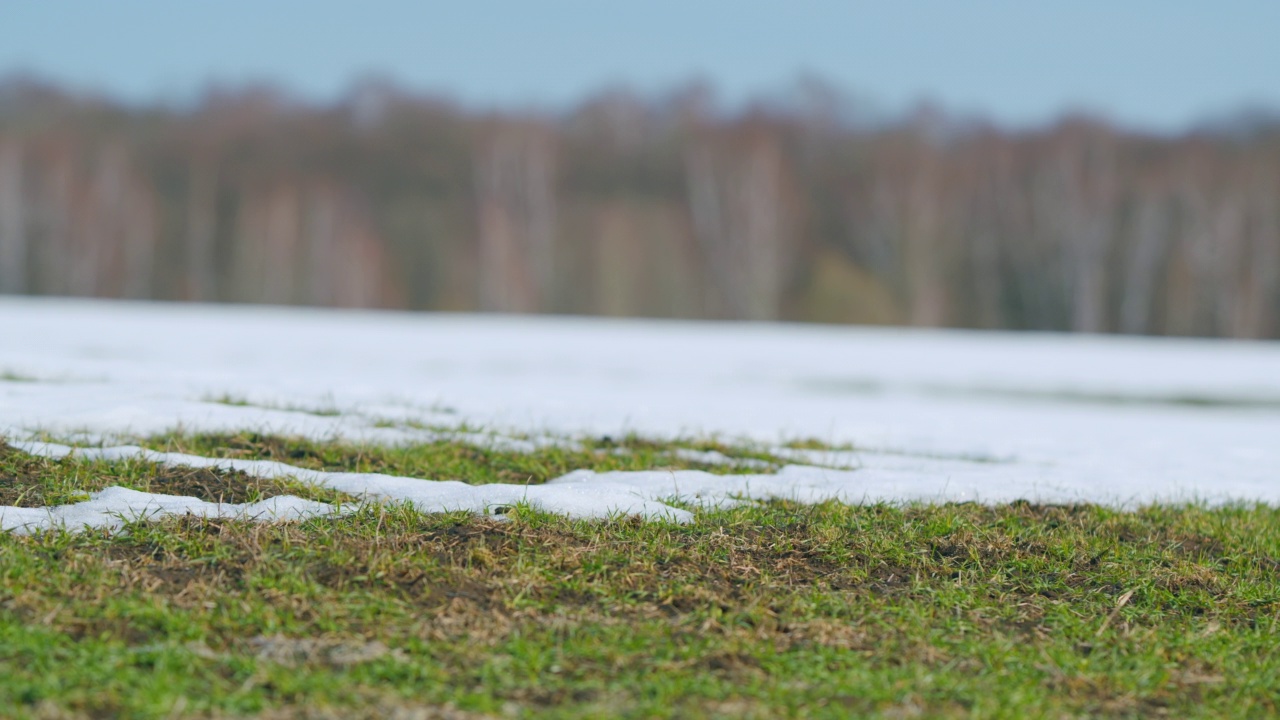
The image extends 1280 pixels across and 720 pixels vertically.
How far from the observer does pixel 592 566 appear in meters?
4.19

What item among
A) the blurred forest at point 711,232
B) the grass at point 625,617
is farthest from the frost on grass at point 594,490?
the blurred forest at point 711,232

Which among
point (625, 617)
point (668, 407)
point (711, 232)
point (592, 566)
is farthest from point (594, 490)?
point (711, 232)

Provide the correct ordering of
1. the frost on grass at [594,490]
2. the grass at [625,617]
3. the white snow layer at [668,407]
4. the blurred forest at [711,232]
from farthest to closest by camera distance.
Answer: the blurred forest at [711,232], the white snow layer at [668,407], the frost on grass at [594,490], the grass at [625,617]

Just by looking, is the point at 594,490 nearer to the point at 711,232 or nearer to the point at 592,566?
the point at 592,566

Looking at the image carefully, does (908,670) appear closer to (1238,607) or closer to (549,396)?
(1238,607)

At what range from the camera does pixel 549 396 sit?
10141 mm

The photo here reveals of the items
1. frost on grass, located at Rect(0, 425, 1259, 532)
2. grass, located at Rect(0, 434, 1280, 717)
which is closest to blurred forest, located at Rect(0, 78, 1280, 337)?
frost on grass, located at Rect(0, 425, 1259, 532)

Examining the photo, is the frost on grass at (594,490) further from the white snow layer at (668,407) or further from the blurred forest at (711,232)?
the blurred forest at (711,232)

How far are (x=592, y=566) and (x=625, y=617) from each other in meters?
0.40

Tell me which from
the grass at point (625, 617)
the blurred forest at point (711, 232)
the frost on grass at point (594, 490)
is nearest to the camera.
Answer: the grass at point (625, 617)

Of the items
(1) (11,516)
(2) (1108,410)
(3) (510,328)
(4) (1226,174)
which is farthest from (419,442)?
(4) (1226,174)

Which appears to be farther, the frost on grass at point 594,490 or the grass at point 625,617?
the frost on grass at point 594,490

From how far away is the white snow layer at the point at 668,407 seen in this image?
229 inches

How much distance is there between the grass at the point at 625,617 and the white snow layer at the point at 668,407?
1.80 ft
